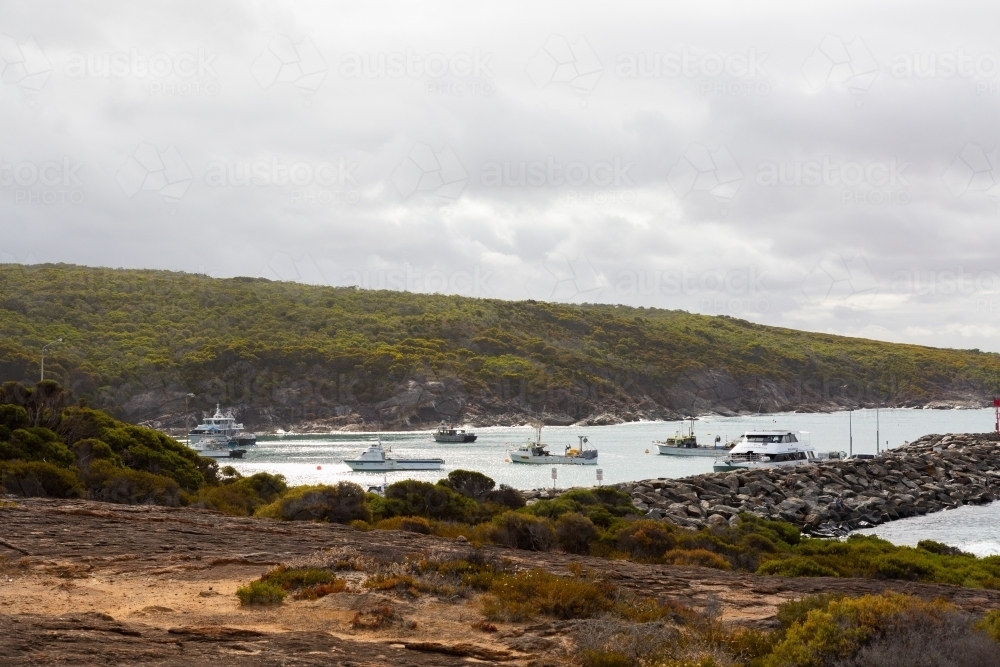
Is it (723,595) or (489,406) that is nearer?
(723,595)

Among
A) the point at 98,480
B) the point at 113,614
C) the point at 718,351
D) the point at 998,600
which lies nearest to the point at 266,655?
the point at 113,614

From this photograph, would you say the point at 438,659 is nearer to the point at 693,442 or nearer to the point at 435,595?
the point at 435,595

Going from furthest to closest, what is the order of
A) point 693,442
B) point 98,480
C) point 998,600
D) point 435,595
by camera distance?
point 693,442
point 98,480
point 998,600
point 435,595

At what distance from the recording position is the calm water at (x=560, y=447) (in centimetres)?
7319

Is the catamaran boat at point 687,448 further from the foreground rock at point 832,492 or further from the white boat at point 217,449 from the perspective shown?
the white boat at point 217,449

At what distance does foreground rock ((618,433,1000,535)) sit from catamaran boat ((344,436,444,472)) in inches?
1120

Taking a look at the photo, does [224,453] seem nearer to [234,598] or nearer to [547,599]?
[234,598]

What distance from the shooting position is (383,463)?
77.4 m

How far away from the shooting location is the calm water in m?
73.2

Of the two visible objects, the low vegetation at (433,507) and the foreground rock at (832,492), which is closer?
the low vegetation at (433,507)

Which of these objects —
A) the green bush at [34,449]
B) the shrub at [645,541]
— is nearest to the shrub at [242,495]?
the green bush at [34,449]

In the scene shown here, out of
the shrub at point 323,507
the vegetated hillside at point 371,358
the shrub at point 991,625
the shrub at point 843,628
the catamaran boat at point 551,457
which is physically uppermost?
the vegetated hillside at point 371,358

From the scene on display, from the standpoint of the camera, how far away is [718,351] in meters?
181

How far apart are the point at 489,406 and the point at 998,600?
123 m
